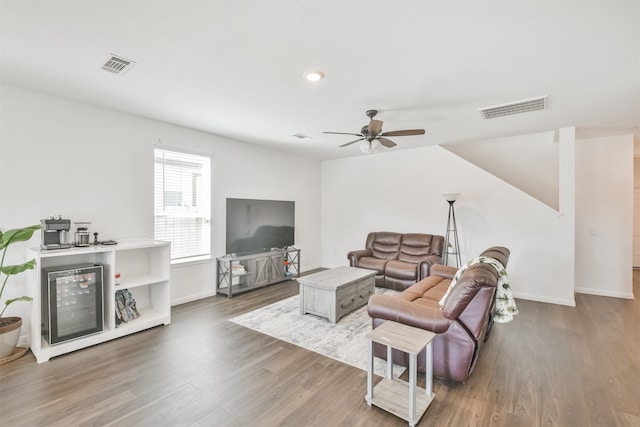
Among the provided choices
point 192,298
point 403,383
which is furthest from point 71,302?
point 403,383

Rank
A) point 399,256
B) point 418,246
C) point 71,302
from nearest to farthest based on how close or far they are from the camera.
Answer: point 71,302, point 418,246, point 399,256

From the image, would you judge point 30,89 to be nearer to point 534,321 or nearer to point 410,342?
point 410,342

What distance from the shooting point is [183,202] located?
14.5 ft

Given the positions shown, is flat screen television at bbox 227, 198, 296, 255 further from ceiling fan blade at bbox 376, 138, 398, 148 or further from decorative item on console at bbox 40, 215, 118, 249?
ceiling fan blade at bbox 376, 138, 398, 148

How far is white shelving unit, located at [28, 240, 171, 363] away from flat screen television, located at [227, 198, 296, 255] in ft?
4.07

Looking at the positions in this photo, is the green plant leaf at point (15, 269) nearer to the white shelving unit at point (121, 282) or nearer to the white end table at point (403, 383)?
the white shelving unit at point (121, 282)

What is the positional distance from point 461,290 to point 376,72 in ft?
6.45

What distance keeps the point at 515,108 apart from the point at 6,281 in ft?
18.7

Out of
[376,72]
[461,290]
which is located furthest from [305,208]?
[461,290]

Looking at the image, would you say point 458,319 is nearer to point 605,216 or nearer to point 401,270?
point 401,270

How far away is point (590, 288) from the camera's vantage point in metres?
4.89

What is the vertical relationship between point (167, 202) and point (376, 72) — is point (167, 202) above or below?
below

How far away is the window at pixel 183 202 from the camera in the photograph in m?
4.16

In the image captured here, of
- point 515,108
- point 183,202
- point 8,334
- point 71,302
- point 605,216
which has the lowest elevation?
point 8,334
